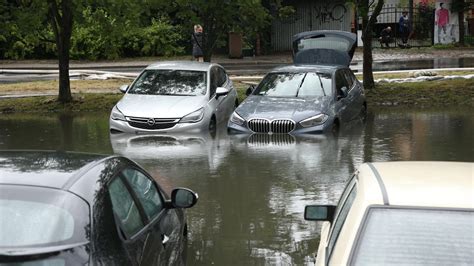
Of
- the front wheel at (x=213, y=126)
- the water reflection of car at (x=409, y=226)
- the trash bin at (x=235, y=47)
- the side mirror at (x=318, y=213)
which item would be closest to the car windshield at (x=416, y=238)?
the water reflection of car at (x=409, y=226)

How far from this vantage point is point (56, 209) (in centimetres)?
369

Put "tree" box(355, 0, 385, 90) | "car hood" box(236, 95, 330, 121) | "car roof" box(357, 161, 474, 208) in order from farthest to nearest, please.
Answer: "tree" box(355, 0, 385, 90)
"car hood" box(236, 95, 330, 121)
"car roof" box(357, 161, 474, 208)

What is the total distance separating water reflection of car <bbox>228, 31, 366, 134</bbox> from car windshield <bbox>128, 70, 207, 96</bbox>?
116cm

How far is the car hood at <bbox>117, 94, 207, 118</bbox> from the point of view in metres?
13.5

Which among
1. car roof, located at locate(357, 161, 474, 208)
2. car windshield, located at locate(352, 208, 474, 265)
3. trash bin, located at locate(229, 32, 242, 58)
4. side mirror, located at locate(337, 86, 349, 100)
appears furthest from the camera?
trash bin, located at locate(229, 32, 242, 58)

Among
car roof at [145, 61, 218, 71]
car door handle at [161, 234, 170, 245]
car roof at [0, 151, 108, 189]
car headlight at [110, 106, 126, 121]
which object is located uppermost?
car roof at [0, 151, 108, 189]

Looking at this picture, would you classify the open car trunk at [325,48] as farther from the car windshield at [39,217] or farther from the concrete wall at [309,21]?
the concrete wall at [309,21]

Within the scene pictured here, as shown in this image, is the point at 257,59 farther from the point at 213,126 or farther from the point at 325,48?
the point at 213,126

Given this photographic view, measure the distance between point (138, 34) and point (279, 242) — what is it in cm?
3147

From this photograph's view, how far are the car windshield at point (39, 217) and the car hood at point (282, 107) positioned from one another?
371 inches

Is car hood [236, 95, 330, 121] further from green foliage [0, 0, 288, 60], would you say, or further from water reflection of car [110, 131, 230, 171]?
green foliage [0, 0, 288, 60]

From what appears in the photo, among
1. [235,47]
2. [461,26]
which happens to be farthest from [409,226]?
[461,26]

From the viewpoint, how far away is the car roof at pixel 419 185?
342 cm

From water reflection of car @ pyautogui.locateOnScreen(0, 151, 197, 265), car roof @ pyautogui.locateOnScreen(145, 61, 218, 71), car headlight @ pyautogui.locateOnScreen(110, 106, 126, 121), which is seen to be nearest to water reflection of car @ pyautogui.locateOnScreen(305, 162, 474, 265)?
water reflection of car @ pyautogui.locateOnScreen(0, 151, 197, 265)
